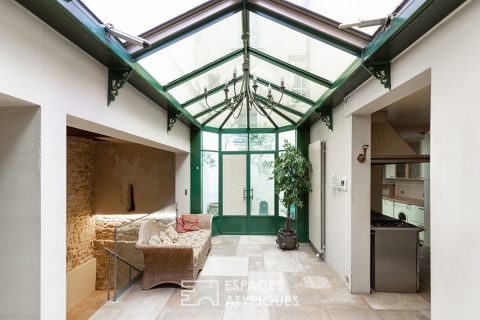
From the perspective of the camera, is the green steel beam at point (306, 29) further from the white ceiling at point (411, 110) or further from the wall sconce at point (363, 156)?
the wall sconce at point (363, 156)

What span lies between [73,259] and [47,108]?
16.7 ft

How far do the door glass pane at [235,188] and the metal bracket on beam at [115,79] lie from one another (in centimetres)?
454

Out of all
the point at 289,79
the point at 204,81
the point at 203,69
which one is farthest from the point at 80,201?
the point at 289,79

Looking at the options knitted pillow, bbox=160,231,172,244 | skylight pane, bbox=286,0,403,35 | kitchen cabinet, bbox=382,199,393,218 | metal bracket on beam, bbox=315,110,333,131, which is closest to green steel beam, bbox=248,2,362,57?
skylight pane, bbox=286,0,403,35

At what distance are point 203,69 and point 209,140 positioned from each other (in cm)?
311

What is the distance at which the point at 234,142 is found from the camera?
6.95 metres

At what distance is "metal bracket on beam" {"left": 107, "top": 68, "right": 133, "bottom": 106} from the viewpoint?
249cm

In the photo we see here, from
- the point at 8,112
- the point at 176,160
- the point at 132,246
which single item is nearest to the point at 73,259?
the point at 132,246

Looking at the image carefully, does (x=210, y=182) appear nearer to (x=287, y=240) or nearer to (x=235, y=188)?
(x=235, y=188)

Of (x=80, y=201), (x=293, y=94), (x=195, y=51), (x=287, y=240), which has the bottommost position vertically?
(x=287, y=240)

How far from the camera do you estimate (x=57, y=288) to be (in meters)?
1.79

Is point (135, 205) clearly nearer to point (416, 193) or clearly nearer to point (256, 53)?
point (256, 53)

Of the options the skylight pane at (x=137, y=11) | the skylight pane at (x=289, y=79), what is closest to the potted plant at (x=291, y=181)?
the skylight pane at (x=289, y=79)

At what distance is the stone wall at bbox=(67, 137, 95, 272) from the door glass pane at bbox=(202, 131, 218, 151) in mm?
2752
